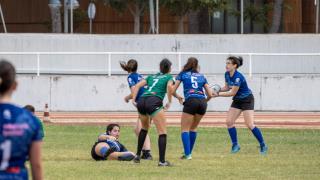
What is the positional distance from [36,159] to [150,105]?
8.48 m

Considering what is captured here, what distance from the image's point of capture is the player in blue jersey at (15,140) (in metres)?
6.81

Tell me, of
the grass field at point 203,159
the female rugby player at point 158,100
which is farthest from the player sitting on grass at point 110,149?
the female rugby player at point 158,100

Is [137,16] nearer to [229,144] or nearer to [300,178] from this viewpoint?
[229,144]

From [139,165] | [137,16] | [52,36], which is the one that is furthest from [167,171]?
[137,16]

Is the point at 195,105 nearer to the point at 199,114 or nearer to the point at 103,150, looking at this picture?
the point at 199,114

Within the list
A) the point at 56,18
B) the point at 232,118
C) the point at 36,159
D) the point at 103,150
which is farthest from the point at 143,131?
the point at 56,18

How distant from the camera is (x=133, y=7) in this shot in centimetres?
4025

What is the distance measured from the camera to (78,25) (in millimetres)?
40156

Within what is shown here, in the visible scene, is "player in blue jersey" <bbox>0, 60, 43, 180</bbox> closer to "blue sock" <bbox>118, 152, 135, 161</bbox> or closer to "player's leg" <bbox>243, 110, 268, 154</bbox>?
"blue sock" <bbox>118, 152, 135, 161</bbox>

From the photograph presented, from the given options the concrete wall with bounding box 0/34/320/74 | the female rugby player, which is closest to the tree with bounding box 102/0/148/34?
the concrete wall with bounding box 0/34/320/74

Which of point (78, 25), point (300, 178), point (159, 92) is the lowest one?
point (300, 178)

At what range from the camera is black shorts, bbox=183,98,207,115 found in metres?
16.5

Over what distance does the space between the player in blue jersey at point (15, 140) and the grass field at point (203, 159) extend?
6974mm

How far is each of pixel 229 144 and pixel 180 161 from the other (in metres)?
3.91
